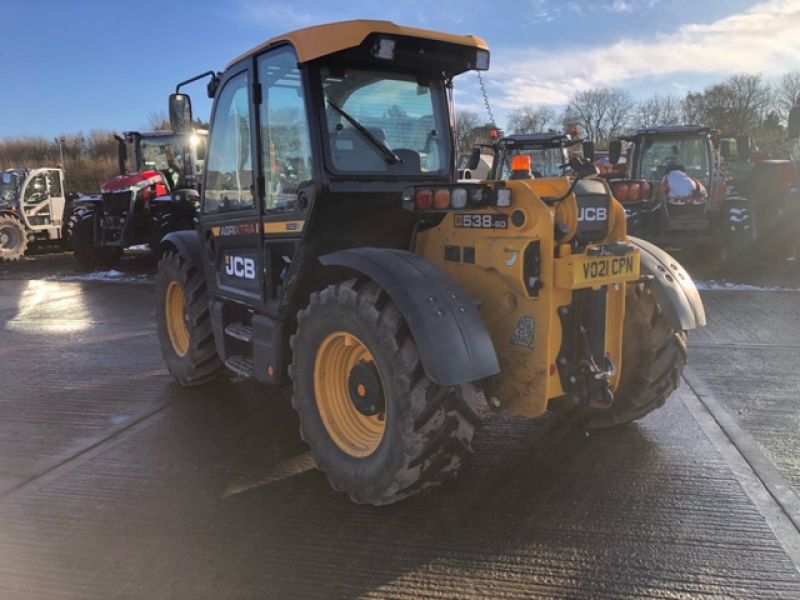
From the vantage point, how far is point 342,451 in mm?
3406

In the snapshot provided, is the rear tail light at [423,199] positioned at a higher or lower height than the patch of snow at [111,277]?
higher

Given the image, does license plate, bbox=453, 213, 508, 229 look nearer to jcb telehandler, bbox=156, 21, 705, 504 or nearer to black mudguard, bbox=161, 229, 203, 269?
jcb telehandler, bbox=156, 21, 705, 504

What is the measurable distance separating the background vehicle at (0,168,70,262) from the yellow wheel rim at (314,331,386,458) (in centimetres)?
1483

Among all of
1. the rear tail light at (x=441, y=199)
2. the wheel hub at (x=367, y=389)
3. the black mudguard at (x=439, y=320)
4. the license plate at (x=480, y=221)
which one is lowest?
the wheel hub at (x=367, y=389)

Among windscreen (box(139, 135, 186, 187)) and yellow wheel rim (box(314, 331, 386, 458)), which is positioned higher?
windscreen (box(139, 135, 186, 187))

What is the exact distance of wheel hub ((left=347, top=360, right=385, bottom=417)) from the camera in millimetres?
3244

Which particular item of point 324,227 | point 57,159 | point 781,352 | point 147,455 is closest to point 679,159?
point 781,352

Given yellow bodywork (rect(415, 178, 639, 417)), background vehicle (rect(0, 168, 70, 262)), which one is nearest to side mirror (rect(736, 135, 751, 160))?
A: yellow bodywork (rect(415, 178, 639, 417))

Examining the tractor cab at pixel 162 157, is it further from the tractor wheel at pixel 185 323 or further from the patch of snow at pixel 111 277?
the tractor wheel at pixel 185 323

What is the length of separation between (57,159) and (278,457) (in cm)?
4921

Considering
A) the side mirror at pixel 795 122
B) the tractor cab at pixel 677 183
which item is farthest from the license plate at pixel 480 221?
the side mirror at pixel 795 122

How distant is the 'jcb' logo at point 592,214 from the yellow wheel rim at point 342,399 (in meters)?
1.31

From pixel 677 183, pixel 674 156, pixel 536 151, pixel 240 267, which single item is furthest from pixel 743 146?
pixel 240 267

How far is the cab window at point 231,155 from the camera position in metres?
4.13
